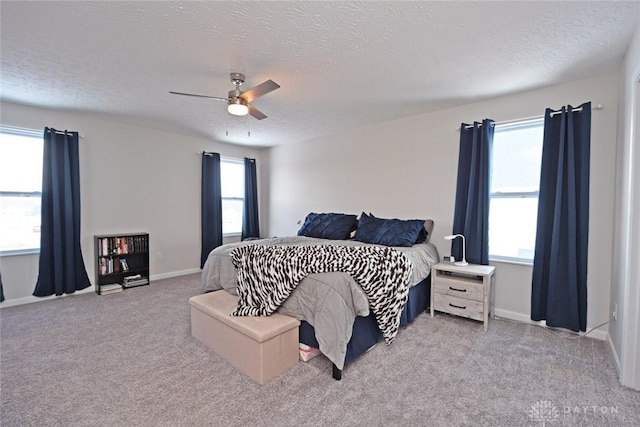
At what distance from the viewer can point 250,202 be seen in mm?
5699

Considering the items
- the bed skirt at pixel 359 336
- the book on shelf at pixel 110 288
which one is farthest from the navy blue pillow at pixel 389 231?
the book on shelf at pixel 110 288

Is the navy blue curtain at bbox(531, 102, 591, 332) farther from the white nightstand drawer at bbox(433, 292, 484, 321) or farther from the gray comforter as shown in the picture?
the gray comforter

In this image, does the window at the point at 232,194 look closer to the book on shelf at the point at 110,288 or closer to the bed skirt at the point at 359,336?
the book on shelf at the point at 110,288

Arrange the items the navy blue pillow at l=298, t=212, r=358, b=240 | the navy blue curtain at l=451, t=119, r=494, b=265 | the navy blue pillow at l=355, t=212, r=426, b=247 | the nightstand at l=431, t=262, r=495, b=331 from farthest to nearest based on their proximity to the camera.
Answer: the navy blue pillow at l=298, t=212, r=358, b=240 < the navy blue pillow at l=355, t=212, r=426, b=247 < the navy blue curtain at l=451, t=119, r=494, b=265 < the nightstand at l=431, t=262, r=495, b=331

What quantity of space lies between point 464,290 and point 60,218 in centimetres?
483

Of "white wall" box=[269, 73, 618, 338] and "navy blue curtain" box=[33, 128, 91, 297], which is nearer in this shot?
"white wall" box=[269, 73, 618, 338]

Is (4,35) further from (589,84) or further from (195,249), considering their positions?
(589,84)

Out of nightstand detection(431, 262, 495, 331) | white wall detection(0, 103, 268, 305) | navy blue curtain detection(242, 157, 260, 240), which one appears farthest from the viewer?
navy blue curtain detection(242, 157, 260, 240)

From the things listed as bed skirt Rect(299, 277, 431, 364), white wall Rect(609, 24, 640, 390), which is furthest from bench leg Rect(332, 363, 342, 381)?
white wall Rect(609, 24, 640, 390)

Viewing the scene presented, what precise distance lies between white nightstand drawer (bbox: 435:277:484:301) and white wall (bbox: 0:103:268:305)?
4.02 m

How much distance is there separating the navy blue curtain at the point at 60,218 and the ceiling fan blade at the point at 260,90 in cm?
281

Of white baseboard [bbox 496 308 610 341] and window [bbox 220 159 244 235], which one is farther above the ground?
window [bbox 220 159 244 235]

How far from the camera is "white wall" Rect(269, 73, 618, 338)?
2582 mm

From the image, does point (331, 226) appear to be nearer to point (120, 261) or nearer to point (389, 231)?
point (389, 231)
